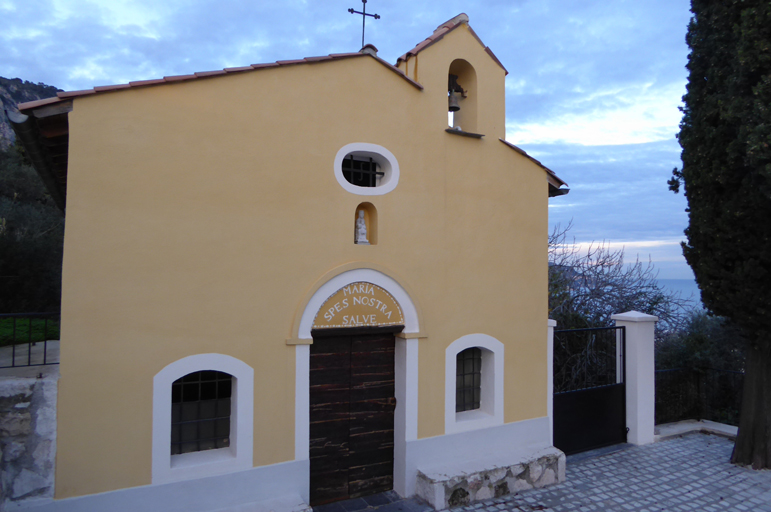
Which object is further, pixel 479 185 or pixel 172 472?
pixel 479 185

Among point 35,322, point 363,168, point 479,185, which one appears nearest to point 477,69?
point 479,185

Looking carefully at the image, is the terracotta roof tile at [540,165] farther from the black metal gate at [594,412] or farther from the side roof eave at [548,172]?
the black metal gate at [594,412]

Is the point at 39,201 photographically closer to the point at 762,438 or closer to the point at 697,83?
the point at 697,83

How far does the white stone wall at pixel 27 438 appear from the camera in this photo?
468 centimetres

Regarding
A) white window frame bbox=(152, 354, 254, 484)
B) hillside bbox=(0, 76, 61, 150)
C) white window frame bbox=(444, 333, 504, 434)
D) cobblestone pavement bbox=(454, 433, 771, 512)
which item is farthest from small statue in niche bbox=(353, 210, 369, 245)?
hillside bbox=(0, 76, 61, 150)

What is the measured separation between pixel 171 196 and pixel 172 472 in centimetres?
301

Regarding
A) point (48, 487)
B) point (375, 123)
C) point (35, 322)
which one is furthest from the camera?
point (35, 322)

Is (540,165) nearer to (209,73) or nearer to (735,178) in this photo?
Answer: (735,178)

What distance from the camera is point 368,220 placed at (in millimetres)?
6770

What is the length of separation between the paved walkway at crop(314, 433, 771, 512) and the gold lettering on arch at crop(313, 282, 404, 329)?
242 centimetres

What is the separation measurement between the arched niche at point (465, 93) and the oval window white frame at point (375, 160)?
1745 mm

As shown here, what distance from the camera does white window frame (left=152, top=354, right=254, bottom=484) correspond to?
5.20m

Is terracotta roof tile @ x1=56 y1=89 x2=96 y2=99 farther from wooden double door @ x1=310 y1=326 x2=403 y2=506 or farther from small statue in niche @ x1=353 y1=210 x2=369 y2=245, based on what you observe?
wooden double door @ x1=310 y1=326 x2=403 y2=506

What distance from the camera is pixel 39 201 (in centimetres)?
2345
